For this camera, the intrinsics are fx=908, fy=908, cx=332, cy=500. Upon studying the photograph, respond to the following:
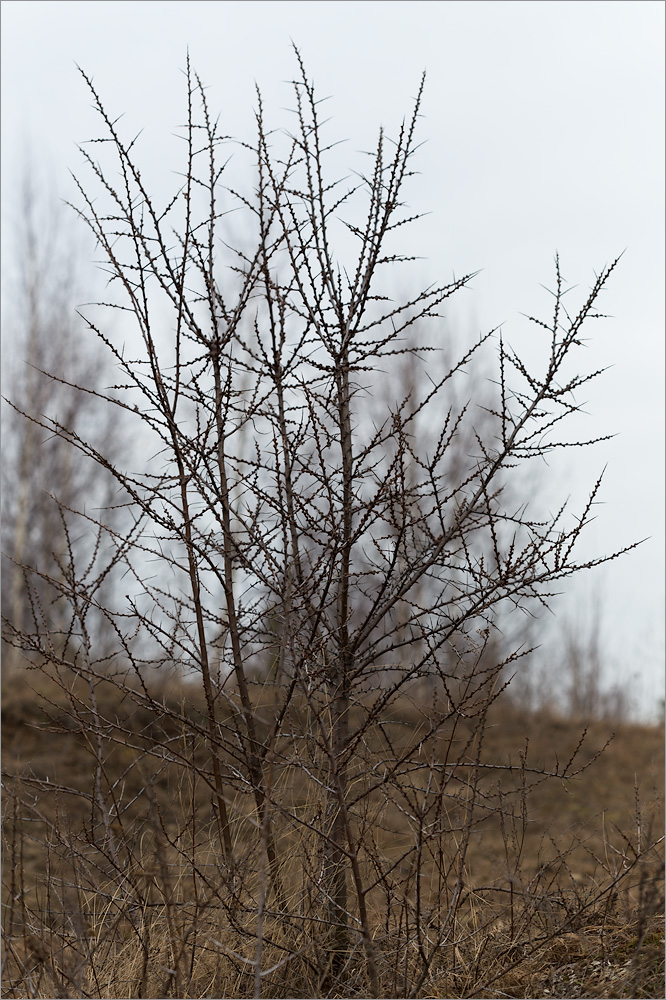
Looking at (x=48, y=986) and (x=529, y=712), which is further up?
(x=529, y=712)

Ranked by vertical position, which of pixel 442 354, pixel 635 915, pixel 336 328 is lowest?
pixel 635 915

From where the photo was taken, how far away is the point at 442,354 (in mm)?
13984

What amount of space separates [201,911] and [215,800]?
520 mm

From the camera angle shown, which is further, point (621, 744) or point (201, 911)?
point (621, 744)

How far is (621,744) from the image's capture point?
41.4 feet

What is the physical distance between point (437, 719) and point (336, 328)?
139 cm

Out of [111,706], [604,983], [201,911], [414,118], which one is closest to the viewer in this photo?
[201,911]

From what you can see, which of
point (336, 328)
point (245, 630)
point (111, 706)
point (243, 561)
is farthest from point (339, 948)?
point (111, 706)

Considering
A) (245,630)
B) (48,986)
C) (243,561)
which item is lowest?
(48,986)

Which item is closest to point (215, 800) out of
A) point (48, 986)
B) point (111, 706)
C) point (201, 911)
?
point (201, 911)

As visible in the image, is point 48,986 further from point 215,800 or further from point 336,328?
point 336,328

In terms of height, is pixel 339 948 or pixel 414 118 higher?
pixel 414 118

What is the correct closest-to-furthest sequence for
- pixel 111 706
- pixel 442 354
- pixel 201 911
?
pixel 201 911 → pixel 111 706 → pixel 442 354

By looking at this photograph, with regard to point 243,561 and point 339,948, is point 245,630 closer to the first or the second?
point 243,561
